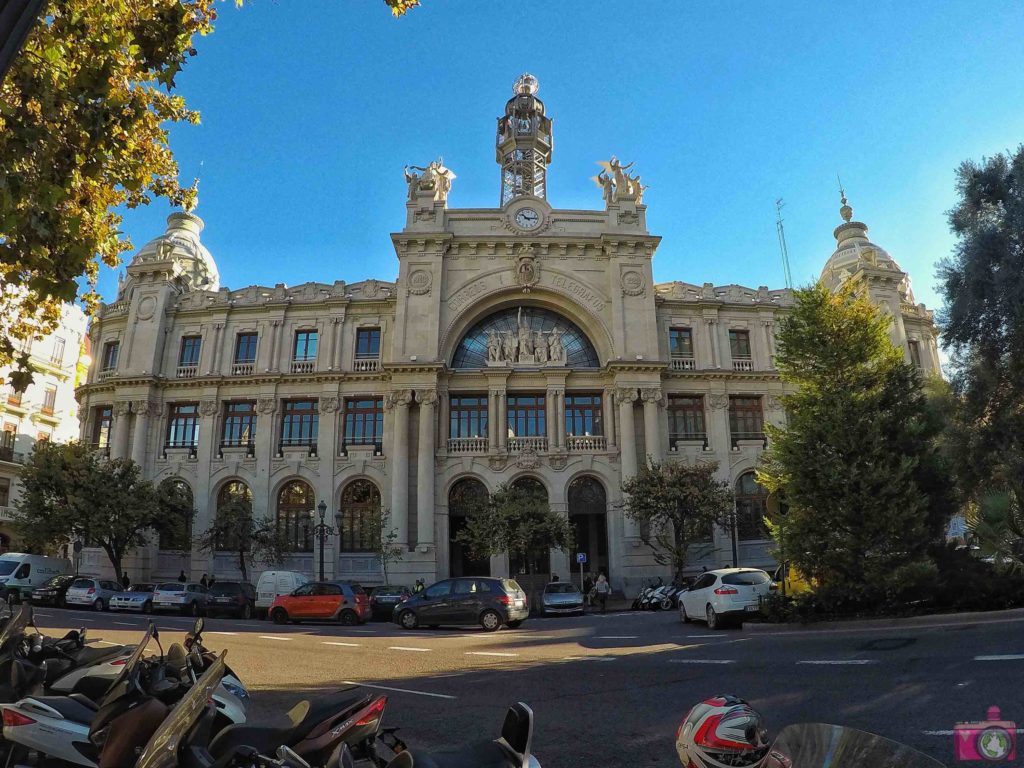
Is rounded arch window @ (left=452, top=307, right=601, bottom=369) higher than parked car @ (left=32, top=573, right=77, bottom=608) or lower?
higher

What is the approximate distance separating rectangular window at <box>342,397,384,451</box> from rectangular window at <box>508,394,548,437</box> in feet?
23.2

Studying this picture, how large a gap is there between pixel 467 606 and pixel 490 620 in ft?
2.81

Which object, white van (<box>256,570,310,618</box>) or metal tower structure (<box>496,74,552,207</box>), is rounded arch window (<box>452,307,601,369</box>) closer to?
metal tower structure (<box>496,74,552,207</box>)

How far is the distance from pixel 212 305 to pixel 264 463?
10.3 metres

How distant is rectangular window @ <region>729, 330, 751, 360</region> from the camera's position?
37562mm

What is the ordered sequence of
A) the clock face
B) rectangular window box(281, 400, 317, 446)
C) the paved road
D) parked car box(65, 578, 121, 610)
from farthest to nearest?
the clock face < rectangular window box(281, 400, 317, 446) < parked car box(65, 578, 121, 610) < the paved road

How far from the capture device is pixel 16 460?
39.5 metres

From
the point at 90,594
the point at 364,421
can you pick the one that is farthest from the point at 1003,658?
the point at 364,421

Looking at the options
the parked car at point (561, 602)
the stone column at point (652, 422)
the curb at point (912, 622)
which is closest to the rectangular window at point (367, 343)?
the stone column at point (652, 422)

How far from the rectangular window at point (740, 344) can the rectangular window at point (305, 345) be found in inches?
944

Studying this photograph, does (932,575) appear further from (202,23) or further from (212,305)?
(212,305)

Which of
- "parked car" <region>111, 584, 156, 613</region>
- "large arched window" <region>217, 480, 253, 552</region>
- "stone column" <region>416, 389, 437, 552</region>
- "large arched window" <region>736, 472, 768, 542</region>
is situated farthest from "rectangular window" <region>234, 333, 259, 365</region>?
"large arched window" <region>736, 472, 768, 542</region>

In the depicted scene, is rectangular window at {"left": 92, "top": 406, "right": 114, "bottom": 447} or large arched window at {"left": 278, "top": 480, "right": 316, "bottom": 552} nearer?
large arched window at {"left": 278, "top": 480, "right": 316, "bottom": 552}

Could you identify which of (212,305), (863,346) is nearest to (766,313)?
(863,346)
